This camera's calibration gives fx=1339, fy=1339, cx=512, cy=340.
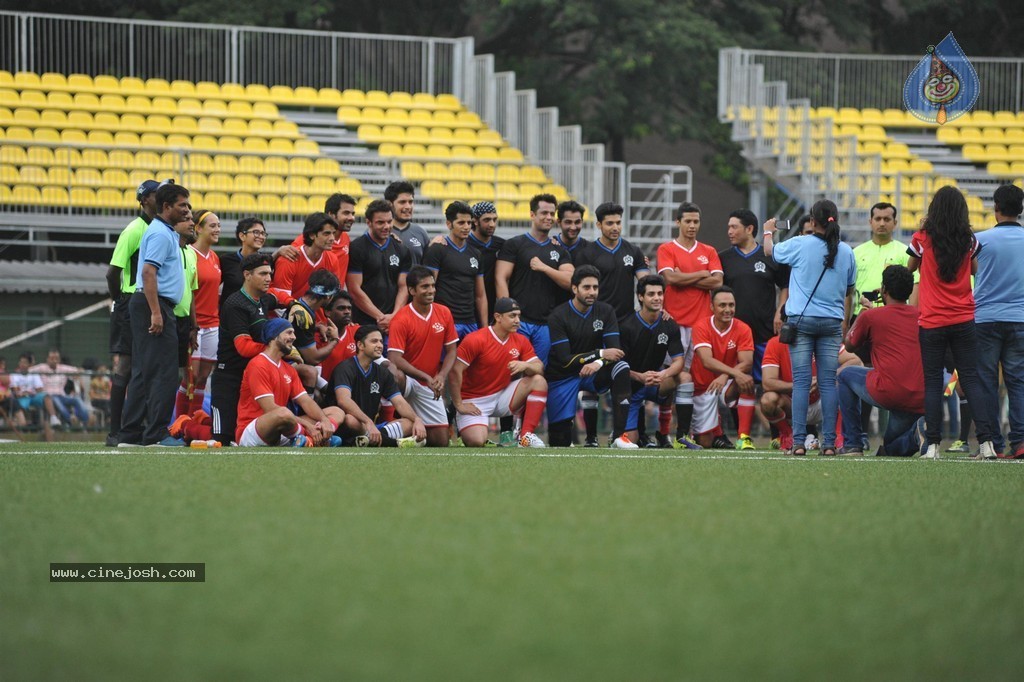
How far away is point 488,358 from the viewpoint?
11.5 metres

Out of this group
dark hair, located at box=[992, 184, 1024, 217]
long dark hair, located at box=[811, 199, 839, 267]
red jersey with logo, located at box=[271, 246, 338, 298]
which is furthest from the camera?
red jersey with logo, located at box=[271, 246, 338, 298]

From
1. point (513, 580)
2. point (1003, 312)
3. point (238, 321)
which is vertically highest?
point (1003, 312)

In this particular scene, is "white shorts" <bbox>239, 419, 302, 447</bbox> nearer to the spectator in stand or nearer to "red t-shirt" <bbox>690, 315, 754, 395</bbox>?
the spectator in stand

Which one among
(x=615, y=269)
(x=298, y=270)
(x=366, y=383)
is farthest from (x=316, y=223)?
(x=615, y=269)

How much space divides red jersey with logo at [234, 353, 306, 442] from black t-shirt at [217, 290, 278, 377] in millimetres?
343

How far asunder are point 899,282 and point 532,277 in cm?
364

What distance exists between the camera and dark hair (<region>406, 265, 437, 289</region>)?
11.0m

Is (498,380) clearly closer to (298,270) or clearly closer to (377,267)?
(377,267)

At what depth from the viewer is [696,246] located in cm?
1218

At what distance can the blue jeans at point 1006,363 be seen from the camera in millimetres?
8906

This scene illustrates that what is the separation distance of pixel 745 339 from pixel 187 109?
11608mm

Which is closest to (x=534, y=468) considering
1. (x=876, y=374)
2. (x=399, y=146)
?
(x=876, y=374)

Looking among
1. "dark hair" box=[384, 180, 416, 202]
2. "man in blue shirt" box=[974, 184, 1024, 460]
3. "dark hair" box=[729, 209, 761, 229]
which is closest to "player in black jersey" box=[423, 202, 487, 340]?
"dark hair" box=[384, 180, 416, 202]

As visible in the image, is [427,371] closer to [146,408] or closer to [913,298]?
[146,408]
